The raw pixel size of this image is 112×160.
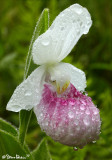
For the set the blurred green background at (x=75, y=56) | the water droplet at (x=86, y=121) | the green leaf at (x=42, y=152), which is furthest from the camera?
the blurred green background at (x=75, y=56)

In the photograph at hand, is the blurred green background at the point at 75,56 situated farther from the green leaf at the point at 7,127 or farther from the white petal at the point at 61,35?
the white petal at the point at 61,35

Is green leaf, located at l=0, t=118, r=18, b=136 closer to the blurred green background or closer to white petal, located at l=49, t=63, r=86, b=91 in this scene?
white petal, located at l=49, t=63, r=86, b=91

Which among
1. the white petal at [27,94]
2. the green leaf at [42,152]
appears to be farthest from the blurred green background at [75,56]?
the white petal at [27,94]

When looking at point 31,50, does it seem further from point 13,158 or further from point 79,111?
point 13,158

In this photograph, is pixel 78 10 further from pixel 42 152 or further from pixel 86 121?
pixel 42 152

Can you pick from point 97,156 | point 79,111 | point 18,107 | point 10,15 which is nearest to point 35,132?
point 97,156

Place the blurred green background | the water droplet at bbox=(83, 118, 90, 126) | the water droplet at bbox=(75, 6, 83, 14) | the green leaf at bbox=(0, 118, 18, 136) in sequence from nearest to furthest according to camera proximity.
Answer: the water droplet at bbox=(83, 118, 90, 126), the water droplet at bbox=(75, 6, 83, 14), the green leaf at bbox=(0, 118, 18, 136), the blurred green background

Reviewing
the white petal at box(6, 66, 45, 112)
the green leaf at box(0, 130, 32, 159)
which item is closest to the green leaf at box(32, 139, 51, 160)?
the green leaf at box(0, 130, 32, 159)
